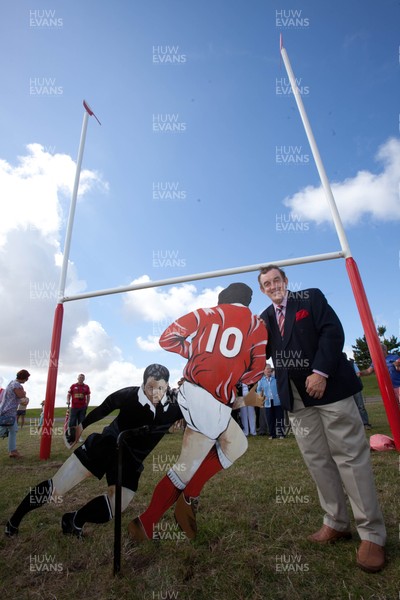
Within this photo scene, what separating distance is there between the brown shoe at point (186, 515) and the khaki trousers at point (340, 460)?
1.02 metres

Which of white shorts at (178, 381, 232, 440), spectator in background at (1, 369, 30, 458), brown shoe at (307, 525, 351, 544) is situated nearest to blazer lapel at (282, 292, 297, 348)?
white shorts at (178, 381, 232, 440)

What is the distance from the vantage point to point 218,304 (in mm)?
3346

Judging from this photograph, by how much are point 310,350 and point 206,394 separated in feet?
3.14

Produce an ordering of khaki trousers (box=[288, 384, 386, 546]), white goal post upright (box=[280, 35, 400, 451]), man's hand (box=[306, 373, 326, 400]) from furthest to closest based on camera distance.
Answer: white goal post upright (box=[280, 35, 400, 451]) < man's hand (box=[306, 373, 326, 400]) < khaki trousers (box=[288, 384, 386, 546])

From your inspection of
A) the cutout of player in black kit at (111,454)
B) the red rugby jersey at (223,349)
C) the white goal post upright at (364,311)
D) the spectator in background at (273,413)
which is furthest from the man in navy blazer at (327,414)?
the spectator in background at (273,413)

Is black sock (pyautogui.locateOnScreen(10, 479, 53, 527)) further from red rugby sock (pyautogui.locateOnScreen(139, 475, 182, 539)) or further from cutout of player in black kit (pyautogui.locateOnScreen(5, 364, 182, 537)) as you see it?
red rugby sock (pyautogui.locateOnScreen(139, 475, 182, 539))

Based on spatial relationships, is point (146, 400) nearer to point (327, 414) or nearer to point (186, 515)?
point (186, 515)

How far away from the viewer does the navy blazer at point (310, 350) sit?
250 centimetres

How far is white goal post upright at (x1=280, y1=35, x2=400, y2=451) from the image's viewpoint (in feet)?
14.4

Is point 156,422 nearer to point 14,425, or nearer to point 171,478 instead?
point 171,478

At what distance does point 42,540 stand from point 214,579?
1.57 meters

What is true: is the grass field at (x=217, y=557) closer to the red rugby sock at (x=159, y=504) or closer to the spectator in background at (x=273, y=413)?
the red rugby sock at (x=159, y=504)

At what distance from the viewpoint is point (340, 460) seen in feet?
7.84

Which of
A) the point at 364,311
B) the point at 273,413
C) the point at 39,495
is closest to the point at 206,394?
the point at 39,495
